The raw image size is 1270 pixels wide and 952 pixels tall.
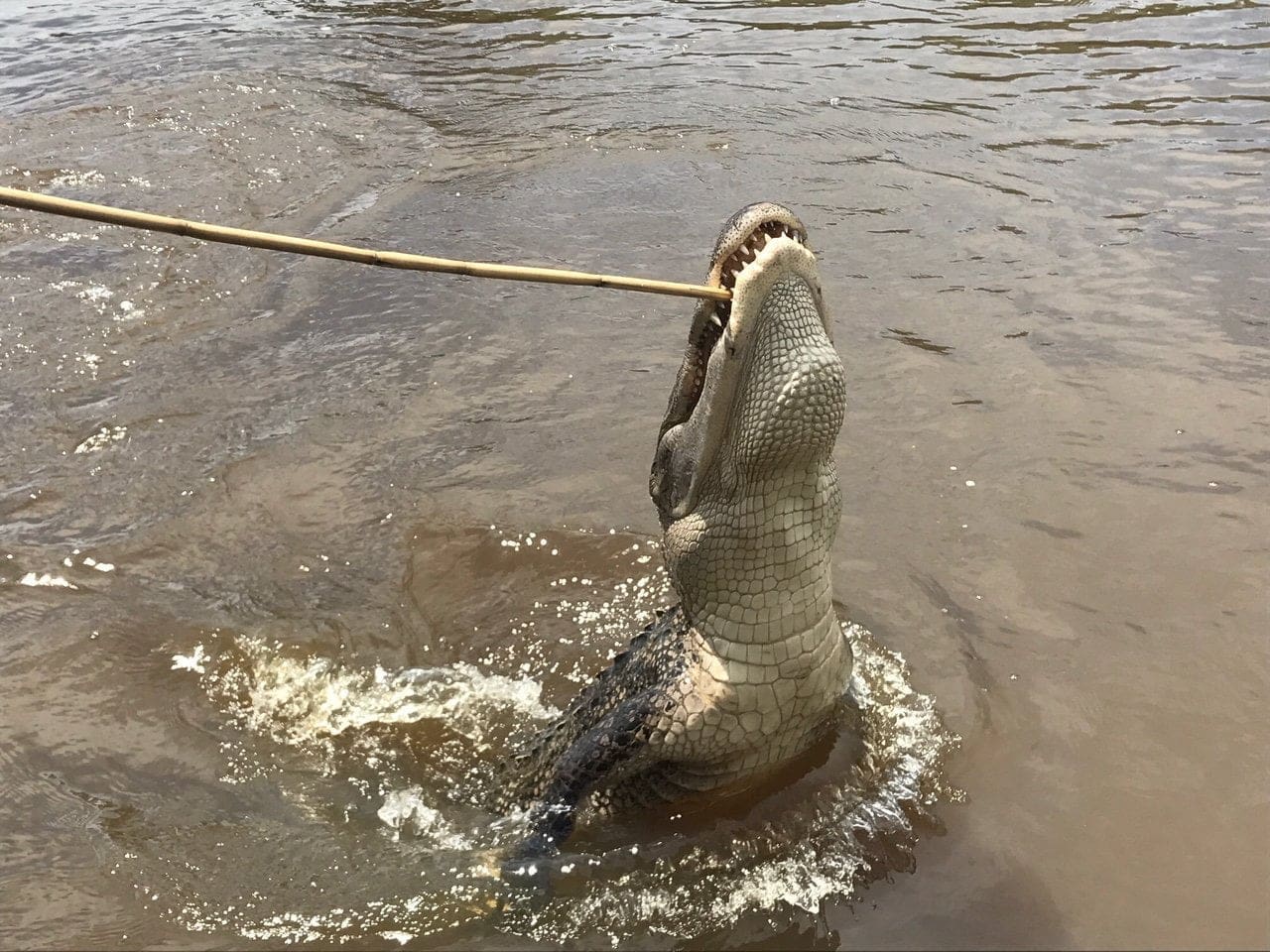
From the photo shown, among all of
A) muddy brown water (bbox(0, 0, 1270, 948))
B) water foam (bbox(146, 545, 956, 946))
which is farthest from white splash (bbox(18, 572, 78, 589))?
water foam (bbox(146, 545, 956, 946))

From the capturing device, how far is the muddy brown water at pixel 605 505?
3203 millimetres

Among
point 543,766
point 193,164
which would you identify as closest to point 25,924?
point 543,766

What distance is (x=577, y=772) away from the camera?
328 cm

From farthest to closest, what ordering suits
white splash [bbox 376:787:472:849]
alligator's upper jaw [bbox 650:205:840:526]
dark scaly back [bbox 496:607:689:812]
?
white splash [bbox 376:787:472:849] → dark scaly back [bbox 496:607:689:812] → alligator's upper jaw [bbox 650:205:840:526]

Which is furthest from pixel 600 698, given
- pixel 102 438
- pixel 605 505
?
pixel 102 438

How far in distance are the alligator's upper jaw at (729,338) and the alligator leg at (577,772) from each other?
0.64 metres

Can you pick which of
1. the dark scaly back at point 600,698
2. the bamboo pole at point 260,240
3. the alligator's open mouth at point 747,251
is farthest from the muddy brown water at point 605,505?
the bamboo pole at point 260,240

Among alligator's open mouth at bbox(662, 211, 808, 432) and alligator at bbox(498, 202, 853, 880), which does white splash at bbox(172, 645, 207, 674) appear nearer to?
alligator at bbox(498, 202, 853, 880)

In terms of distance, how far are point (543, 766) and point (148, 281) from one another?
18.2ft

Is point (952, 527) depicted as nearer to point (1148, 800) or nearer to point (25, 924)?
point (1148, 800)

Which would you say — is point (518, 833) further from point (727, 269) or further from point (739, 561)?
point (727, 269)

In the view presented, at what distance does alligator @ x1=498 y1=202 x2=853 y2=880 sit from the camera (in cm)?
285

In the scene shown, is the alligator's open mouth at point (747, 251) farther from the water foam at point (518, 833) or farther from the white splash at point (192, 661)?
the white splash at point (192, 661)

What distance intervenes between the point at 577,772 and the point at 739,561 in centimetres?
87
